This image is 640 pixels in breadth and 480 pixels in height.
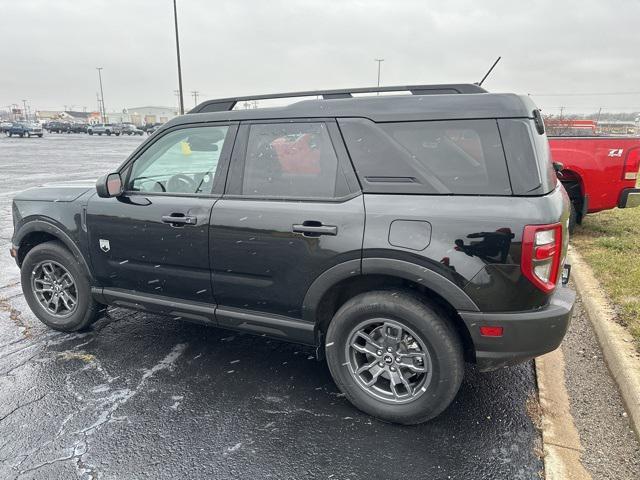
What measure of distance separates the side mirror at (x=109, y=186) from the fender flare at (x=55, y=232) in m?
0.60

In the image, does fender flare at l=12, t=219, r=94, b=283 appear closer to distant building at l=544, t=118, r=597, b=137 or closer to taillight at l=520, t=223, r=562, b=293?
taillight at l=520, t=223, r=562, b=293

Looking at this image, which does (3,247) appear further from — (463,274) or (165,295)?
(463,274)

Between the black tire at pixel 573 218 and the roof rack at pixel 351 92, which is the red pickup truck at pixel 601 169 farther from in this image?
the roof rack at pixel 351 92

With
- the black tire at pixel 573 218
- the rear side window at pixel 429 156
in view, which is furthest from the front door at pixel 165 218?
the black tire at pixel 573 218

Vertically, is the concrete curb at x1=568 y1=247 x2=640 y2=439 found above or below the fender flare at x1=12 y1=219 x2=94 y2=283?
below

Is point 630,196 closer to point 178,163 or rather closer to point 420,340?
point 420,340

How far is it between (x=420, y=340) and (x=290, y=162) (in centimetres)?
137

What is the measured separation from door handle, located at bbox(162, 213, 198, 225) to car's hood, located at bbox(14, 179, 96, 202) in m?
0.99

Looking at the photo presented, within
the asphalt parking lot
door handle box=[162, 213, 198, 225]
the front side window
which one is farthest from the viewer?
the front side window

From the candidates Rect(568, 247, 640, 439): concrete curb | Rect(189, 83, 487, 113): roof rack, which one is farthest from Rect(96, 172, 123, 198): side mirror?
Rect(568, 247, 640, 439): concrete curb

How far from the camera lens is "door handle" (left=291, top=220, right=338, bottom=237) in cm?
275

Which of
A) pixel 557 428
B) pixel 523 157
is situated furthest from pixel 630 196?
pixel 523 157

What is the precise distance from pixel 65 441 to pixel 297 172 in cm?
208

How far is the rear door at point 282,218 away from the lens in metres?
2.77
